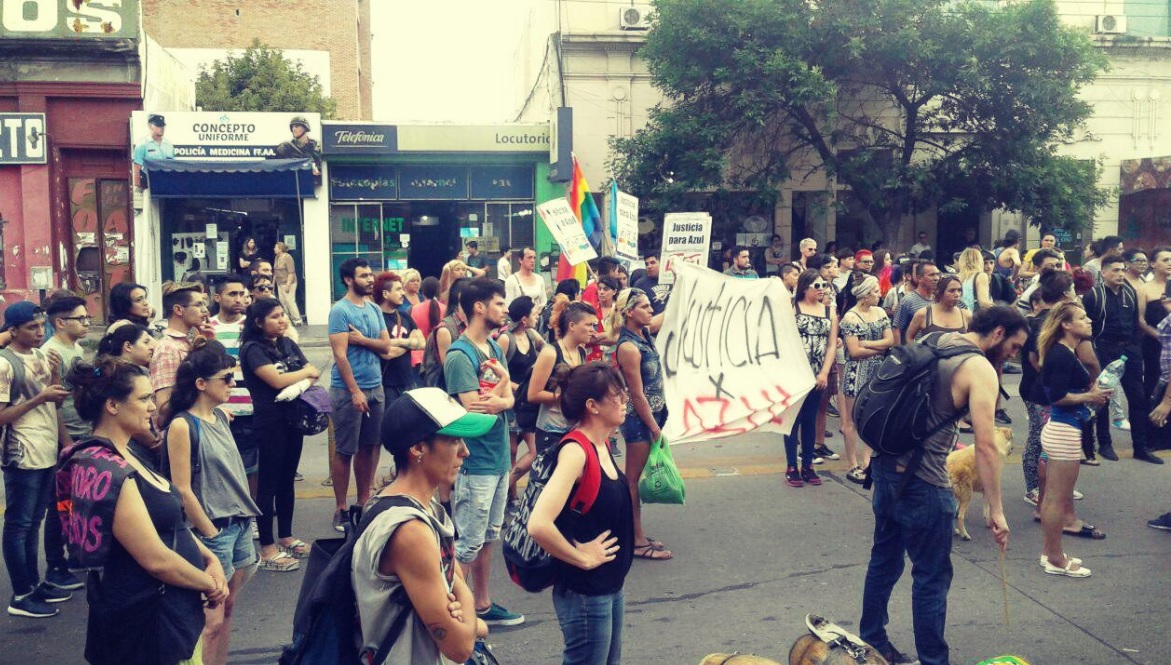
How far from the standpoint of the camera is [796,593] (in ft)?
19.2

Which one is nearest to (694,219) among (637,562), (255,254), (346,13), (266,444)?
(637,562)

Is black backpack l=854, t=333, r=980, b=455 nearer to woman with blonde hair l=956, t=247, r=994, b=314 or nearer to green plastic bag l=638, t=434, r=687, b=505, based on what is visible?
green plastic bag l=638, t=434, r=687, b=505

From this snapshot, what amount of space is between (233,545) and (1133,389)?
26.2ft

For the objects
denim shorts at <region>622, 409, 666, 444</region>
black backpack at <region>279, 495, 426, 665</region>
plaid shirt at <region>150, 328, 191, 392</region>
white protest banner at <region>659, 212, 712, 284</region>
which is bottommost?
denim shorts at <region>622, 409, 666, 444</region>

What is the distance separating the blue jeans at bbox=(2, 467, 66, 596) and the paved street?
25 centimetres

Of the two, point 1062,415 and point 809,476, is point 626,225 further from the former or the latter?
point 1062,415

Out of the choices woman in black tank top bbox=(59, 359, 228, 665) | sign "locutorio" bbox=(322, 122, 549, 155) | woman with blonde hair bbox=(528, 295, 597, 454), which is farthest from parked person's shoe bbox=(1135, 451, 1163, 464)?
sign "locutorio" bbox=(322, 122, 549, 155)

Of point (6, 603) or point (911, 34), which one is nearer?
point (6, 603)

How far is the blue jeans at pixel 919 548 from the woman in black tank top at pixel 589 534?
161 cm

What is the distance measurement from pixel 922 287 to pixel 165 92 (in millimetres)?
18562

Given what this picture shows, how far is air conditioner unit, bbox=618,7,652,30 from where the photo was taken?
24667mm

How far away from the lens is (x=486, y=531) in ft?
17.6

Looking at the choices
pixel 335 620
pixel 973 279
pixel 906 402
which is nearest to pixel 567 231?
pixel 973 279

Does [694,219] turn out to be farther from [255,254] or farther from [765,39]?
[255,254]
